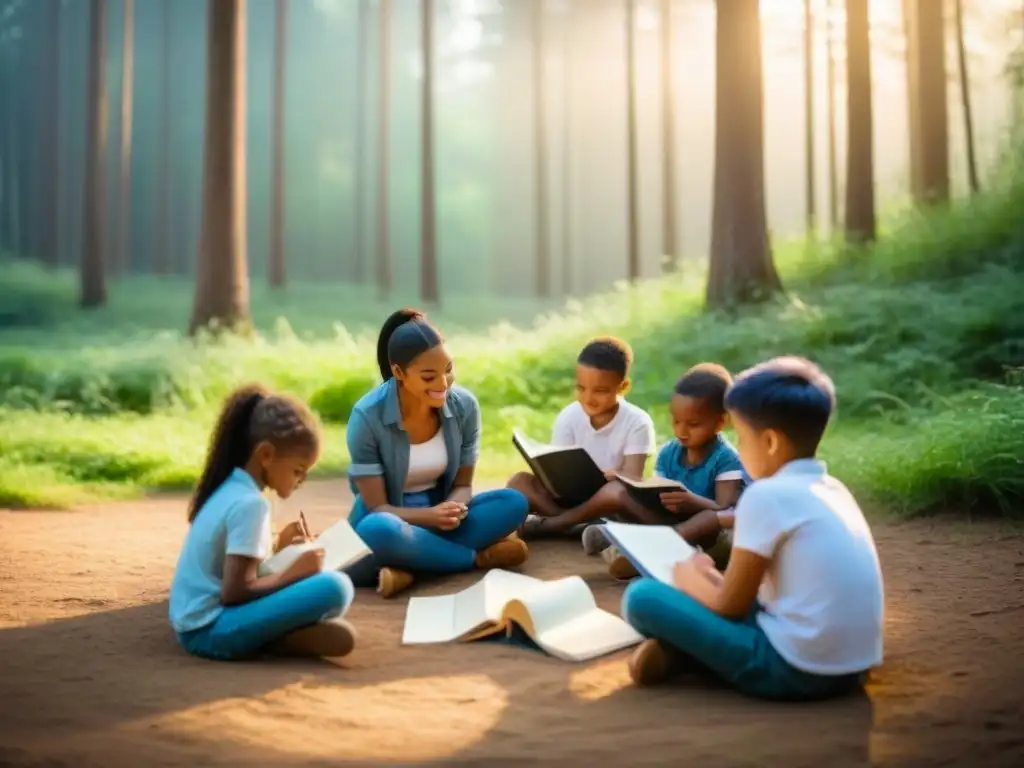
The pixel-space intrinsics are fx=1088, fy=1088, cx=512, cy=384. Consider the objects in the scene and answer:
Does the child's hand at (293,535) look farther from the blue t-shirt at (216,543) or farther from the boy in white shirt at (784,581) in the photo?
the boy in white shirt at (784,581)

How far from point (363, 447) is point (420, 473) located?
379 millimetres

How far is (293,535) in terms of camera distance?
4539 millimetres

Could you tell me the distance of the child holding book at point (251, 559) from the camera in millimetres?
4059

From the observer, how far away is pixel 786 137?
4994cm

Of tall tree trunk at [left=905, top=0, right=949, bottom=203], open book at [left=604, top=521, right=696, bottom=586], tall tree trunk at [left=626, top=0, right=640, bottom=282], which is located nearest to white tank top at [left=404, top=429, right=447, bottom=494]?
open book at [left=604, top=521, right=696, bottom=586]

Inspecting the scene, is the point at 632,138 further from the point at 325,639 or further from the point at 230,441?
the point at 325,639

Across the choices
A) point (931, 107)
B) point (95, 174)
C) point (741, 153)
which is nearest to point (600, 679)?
point (741, 153)

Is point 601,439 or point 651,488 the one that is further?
point 601,439

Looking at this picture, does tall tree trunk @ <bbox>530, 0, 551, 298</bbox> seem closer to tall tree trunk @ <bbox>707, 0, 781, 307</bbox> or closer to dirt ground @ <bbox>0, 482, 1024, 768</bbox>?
tall tree trunk @ <bbox>707, 0, 781, 307</bbox>

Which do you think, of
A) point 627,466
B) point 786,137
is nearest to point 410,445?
point 627,466

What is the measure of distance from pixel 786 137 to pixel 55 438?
1765 inches

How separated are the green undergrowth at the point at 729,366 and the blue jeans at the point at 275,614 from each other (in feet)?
14.6

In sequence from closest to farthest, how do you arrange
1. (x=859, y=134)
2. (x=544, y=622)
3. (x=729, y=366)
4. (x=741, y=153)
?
(x=544, y=622) < (x=729, y=366) < (x=741, y=153) < (x=859, y=134)

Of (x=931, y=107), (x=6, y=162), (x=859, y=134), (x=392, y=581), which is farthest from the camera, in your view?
(x=6, y=162)
